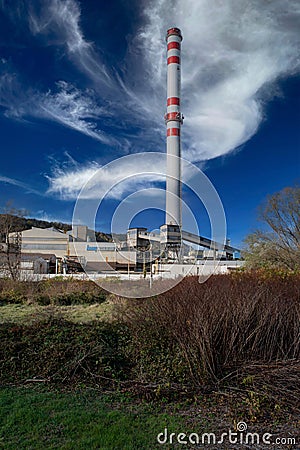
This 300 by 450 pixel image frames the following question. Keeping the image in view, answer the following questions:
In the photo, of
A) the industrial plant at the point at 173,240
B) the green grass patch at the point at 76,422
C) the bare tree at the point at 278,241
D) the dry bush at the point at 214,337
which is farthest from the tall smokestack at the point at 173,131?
the green grass patch at the point at 76,422

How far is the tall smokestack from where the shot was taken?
40.0 meters

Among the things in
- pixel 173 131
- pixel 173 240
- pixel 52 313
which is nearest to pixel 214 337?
pixel 52 313

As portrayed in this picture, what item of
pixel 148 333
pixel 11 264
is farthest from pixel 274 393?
pixel 11 264

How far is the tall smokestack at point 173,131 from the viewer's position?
131ft

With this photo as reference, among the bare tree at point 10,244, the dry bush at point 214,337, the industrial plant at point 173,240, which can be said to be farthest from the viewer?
the industrial plant at point 173,240

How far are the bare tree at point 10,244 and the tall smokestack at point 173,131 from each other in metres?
18.8

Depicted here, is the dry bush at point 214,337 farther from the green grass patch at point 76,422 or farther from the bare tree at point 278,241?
the bare tree at point 278,241

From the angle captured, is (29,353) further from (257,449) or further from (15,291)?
(15,291)

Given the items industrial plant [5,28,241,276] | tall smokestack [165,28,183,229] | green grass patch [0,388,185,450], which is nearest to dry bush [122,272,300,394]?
green grass patch [0,388,185,450]

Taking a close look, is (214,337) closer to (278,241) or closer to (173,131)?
(278,241)

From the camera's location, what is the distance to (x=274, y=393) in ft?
16.2

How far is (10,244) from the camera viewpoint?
2167cm

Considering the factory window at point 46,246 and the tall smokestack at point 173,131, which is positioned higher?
the tall smokestack at point 173,131

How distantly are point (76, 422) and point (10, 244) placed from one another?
62.5 ft
